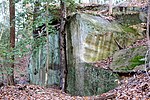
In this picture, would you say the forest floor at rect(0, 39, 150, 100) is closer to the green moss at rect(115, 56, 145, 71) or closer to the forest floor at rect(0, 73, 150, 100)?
the forest floor at rect(0, 73, 150, 100)

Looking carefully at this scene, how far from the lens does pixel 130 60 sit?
34.5ft

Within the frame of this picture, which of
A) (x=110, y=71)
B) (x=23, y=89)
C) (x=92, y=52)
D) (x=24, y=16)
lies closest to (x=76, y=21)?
(x=92, y=52)

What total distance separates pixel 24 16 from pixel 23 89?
13.8 ft

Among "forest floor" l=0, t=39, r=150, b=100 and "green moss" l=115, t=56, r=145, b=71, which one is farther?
"green moss" l=115, t=56, r=145, b=71

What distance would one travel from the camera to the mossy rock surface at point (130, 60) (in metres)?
9.92

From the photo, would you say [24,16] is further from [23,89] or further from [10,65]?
[23,89]

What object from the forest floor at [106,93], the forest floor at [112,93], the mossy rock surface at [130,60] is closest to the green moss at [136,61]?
the mossy rock surface at [130,60]

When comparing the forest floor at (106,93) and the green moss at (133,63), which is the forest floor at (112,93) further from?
the green moss at (133,63)

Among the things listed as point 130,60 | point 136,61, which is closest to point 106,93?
point 136,61

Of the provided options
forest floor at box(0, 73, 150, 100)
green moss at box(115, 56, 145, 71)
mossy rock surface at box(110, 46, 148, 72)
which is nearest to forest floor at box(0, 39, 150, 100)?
forest floor at box(0, 73, 150, 100)

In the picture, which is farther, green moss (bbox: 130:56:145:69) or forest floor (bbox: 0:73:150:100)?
green moss (bbox: 130:56:145:69)

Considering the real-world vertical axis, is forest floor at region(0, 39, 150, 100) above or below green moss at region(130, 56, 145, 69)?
below

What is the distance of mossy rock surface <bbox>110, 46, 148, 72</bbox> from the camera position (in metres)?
9.92

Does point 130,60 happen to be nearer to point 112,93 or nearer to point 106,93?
point 106,93
